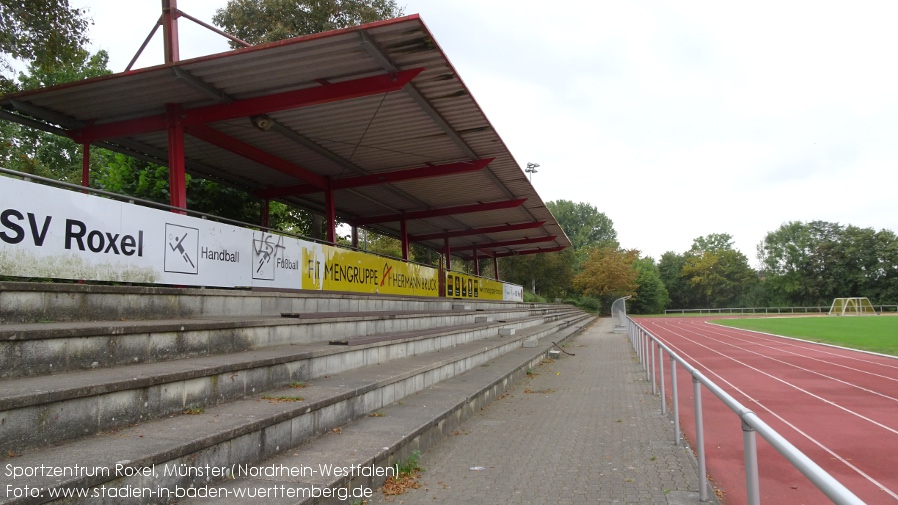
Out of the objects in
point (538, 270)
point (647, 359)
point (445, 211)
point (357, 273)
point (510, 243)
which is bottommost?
point (647, 359)

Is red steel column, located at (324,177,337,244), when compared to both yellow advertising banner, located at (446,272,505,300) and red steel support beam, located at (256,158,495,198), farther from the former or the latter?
yellow advertising banner, located at (446,272,505,300)

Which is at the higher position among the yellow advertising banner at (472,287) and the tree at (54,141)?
the tree at (54,141)

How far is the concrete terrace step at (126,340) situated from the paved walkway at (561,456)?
234 cm

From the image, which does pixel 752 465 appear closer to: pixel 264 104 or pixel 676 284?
pixel 264 104

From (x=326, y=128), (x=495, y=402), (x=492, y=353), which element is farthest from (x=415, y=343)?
(x=326, y=128)

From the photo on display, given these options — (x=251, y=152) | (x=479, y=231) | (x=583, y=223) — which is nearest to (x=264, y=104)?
(x=251, y=152)

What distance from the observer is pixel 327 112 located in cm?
1130

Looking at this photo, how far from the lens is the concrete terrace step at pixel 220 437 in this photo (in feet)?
9.65

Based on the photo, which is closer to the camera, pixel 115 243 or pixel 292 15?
pixel 115 243

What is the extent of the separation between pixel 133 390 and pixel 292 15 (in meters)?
22.3

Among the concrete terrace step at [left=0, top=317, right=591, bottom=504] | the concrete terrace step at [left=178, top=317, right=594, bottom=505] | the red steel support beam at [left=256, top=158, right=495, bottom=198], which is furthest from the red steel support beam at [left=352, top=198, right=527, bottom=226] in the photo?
the concrete terrace step at [left=0, top=317, right=591, bottom=504]

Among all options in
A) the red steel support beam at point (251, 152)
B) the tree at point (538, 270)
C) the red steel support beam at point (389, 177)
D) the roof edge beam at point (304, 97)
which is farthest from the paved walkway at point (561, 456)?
the tree at point (538, 270)

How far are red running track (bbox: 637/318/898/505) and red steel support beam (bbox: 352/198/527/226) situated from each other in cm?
790

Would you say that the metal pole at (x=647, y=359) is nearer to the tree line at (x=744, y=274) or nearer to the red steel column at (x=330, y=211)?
the red steel column at (x=330, y=211)
